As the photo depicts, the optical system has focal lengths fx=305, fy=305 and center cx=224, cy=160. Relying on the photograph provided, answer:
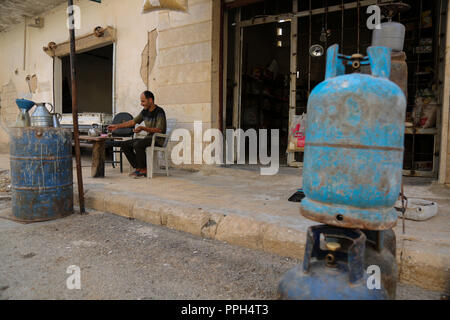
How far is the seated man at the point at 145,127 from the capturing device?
4559mm

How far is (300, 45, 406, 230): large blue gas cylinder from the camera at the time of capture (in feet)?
3.70

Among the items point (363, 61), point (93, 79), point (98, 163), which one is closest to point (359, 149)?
point (363, 61)

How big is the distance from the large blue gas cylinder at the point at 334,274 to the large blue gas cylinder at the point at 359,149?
0.11 m

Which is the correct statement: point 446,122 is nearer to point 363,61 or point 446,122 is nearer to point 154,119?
point 363,61

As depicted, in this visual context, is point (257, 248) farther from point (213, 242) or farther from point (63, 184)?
point (63, 184)

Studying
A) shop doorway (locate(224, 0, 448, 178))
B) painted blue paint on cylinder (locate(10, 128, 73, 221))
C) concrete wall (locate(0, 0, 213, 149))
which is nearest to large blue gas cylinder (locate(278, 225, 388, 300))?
shop doorway (locate(224, 0, 448, 178))

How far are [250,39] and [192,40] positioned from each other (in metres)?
3.07

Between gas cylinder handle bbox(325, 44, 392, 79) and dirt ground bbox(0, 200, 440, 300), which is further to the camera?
dirt ground bbox(0, 200, 440, 300)

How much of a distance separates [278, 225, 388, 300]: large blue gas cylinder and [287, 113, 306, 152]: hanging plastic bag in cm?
339

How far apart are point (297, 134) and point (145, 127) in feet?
7.62

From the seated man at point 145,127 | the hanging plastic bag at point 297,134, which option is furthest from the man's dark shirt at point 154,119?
the hanging plastic bag at point 297,134

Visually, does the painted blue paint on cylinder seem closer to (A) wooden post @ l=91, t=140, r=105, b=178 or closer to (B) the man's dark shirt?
(A) wooden post @ l=91, t=140, r=105, b=178
